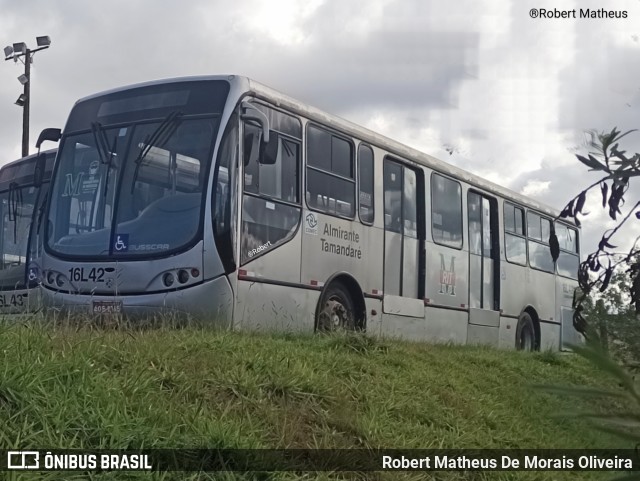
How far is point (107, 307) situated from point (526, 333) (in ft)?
32.1

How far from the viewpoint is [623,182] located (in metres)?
1.44

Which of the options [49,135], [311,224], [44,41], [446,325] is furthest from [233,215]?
[44,41]

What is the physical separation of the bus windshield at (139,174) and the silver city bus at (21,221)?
297 centimetres

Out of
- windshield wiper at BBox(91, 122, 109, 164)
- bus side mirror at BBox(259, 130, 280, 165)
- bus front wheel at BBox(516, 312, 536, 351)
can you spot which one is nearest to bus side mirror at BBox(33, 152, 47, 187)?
windshield wiper at BBox(91, 122, 109, 164)

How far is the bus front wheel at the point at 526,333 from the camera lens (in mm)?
15047

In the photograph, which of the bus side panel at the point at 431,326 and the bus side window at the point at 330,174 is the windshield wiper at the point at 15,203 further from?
the bus side panel at the point at 431,326

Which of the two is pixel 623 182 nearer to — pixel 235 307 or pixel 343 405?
pixel 343 405

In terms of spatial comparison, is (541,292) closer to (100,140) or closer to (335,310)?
(335,310)

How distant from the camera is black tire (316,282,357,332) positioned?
916 cm

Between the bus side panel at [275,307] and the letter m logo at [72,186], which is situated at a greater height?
the letter m logo at [72,186]


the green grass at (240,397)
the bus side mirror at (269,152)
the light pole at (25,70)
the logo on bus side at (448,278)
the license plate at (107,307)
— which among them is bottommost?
the green grass at (240,397)

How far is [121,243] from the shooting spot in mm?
8258

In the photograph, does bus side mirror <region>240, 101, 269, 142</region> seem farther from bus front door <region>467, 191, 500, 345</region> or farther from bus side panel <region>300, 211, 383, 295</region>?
bus front door <region>467, 191, 500, 345</region>

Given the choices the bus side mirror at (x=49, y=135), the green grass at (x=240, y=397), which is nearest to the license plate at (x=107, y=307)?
the green grass at (x=240, y=397)
